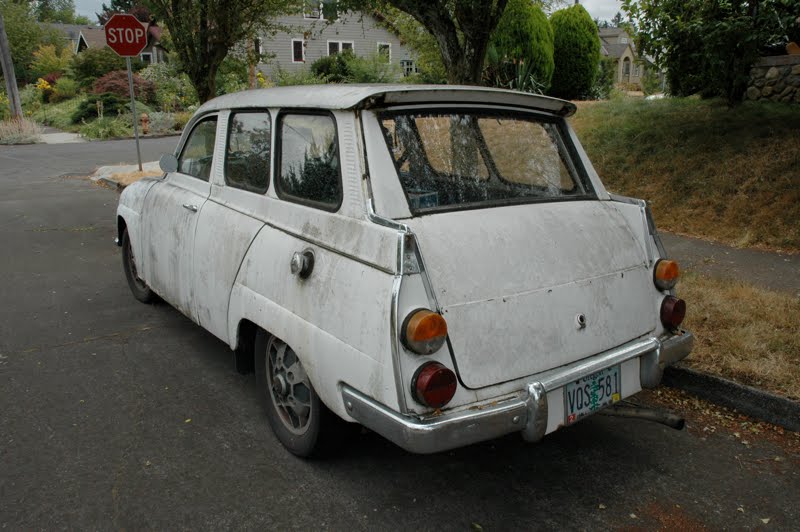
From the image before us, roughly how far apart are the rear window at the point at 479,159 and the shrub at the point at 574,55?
15974 millimetres

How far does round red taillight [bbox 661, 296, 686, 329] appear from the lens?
3473mm

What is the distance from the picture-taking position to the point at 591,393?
10.1 feet

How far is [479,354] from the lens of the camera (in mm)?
2830

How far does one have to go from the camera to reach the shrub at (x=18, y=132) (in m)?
24.7

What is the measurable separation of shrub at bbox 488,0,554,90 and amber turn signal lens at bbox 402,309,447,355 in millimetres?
→ 15312

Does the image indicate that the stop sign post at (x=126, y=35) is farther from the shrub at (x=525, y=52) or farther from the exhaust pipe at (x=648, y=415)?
the exhaust pipe at (x=648, y=415)

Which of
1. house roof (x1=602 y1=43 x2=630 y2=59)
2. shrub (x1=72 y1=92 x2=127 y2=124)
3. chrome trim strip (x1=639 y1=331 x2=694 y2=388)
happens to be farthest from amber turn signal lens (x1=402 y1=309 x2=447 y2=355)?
house roof (x1=602 y1=43 x2=630 y2=59)

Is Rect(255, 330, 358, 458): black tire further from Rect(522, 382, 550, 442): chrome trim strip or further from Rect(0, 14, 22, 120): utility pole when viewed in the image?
Rect(0, 14, 22, 120): utility pole

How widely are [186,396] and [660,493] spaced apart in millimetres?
2784

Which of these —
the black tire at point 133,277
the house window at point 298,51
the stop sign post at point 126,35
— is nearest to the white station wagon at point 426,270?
the black tire at point 133,277

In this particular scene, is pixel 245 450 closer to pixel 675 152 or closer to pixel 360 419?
pixel 360 419

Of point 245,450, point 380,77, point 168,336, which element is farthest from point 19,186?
point 380,77

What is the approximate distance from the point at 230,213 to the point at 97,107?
29.9 m

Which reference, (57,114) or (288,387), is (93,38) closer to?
(57,114)
